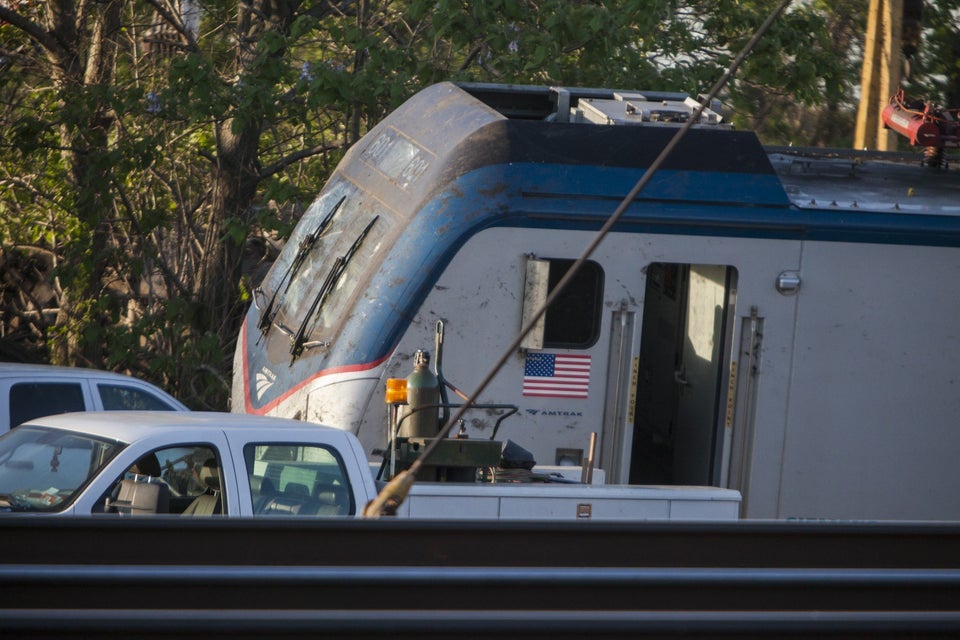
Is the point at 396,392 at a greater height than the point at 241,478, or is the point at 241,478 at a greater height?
the point at 396,392

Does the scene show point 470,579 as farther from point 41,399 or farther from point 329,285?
point 41,399

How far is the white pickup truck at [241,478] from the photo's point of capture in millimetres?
5910

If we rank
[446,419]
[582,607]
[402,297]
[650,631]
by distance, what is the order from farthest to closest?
[402,297]
[446,419]
[582,607]
[650,631]

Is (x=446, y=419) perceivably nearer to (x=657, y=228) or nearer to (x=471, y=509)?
(x=471, y=509)

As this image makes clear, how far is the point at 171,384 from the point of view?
43.7 feet

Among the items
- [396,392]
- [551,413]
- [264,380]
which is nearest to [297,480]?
[396,392]

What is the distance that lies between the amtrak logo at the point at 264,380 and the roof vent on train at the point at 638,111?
112 inches

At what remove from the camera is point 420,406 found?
22.0 feet

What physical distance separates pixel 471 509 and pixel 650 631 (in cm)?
358

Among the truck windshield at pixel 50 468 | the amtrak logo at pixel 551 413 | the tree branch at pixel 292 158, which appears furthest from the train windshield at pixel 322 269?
the tree branch at pixel 292 158

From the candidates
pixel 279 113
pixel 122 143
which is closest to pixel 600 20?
pixel 279 113

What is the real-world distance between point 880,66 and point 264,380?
6677 millimetres

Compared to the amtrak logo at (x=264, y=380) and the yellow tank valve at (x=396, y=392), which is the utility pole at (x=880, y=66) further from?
the yellow tank valve at (x=396, y=392)

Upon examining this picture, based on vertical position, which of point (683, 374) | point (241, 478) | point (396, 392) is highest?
point (396, 392)
